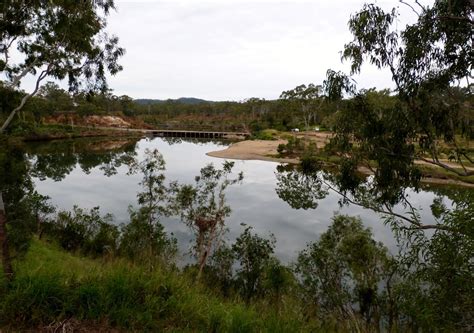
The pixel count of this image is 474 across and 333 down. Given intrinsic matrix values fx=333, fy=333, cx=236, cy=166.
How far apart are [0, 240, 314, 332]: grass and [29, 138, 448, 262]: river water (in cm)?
849

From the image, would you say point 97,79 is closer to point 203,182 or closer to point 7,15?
point 7,15

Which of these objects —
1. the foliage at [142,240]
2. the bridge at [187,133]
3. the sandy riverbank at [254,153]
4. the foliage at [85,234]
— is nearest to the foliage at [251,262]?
the foliage at [142,240]

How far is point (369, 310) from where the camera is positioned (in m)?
10.0

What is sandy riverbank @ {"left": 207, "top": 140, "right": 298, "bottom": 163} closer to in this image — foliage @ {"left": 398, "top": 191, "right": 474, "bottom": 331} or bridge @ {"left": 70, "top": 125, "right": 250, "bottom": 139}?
bridge @ {"left": 70, "top": 125, "right": 250, "bottom": 139}

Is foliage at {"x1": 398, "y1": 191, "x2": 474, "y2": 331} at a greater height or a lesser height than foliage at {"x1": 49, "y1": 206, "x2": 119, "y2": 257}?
greater

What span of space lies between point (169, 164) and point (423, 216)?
28014 mm

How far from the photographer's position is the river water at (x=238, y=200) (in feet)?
58.7

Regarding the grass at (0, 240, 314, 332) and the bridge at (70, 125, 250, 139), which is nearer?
the grass at (0, 240, 314, 332)

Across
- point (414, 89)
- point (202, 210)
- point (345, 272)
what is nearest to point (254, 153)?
point (202, 210)

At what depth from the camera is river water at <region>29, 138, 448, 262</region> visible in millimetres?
17891

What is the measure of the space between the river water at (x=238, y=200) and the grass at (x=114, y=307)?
8490mm

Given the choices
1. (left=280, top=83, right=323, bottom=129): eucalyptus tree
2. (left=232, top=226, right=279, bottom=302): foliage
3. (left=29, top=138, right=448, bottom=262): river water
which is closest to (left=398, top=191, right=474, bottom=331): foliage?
(left=29, top=138, right=448, bottom=262): river water

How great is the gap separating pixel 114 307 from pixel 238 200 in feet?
67.3

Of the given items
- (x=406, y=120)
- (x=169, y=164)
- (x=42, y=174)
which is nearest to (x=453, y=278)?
(x=406, y=120)
